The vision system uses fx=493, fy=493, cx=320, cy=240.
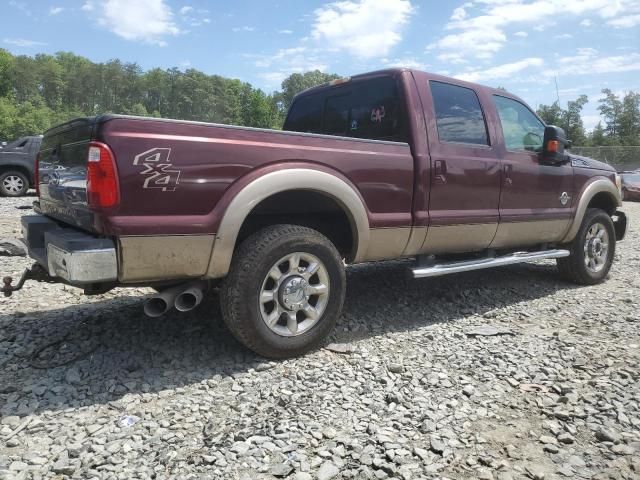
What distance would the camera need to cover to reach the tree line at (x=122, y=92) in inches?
3300

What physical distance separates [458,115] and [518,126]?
950 mm

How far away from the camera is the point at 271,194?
299cm

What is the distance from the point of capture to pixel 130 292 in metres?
4.64

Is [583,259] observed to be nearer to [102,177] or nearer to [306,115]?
[306,115]

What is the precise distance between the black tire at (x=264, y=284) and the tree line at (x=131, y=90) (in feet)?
273

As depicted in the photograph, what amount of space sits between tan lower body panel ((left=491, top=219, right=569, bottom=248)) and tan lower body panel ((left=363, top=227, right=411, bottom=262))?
1.19m

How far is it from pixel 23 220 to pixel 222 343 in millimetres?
1645

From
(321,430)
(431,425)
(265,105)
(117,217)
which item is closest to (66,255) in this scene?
(117,217)

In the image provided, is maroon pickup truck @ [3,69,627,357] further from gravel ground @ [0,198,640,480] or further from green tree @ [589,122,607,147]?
green tree @ [589,122,607,147]

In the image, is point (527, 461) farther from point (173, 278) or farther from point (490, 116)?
point (490, 116)

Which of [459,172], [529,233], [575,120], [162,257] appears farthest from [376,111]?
[575,120]

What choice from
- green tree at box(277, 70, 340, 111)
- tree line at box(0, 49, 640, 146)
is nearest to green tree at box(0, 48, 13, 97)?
tree line at box(0, 49, 640, 146)

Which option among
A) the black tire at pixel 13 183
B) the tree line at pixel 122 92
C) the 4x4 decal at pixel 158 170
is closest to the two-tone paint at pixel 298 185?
the 4x4 decal at pixel 158 170

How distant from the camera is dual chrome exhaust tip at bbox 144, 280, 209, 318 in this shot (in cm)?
286
